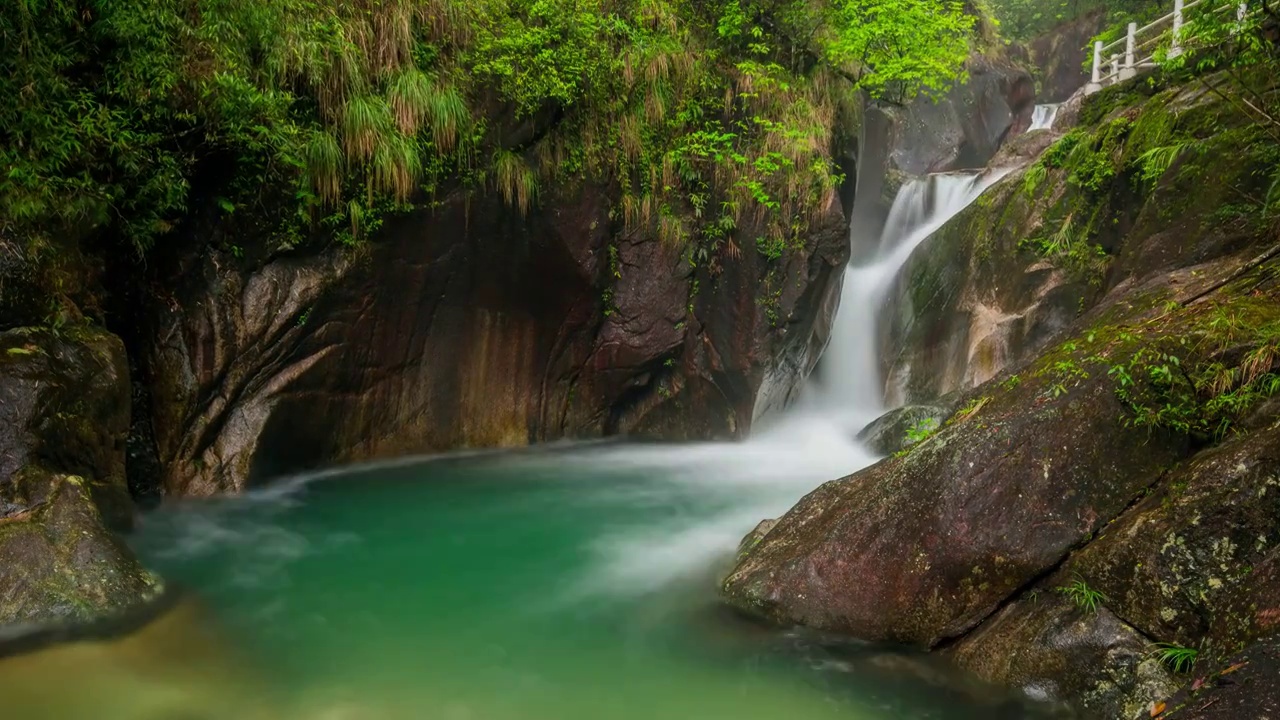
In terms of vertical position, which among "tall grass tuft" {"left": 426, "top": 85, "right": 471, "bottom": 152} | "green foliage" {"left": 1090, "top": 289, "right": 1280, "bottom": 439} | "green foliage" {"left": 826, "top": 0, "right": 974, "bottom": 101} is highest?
"green foliage" {"left": 826, "top": 0, "right": 974, "bottom": 101}

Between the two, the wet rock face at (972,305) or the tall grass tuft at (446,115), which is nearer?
the tall grass tuft at (446,115)

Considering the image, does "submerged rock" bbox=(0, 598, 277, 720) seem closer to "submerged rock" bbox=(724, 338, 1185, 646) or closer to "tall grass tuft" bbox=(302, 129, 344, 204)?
"submerged rock" bbox=(724, 338, 1185, 646)

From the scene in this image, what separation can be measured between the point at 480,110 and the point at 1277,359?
733cm

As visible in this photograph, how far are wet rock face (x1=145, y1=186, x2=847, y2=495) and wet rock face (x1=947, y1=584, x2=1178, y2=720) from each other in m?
6.32

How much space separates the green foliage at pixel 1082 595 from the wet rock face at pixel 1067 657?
0.03 meters

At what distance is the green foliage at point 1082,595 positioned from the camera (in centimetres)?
389

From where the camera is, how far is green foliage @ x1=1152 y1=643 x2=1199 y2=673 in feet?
11.3

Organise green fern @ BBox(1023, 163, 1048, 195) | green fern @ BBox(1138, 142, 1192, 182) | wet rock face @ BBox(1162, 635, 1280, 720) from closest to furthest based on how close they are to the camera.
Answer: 1. wet rock face @ BBox(1162, 635, 1280, 720)
2. green fern @ BBox(1138, 142, 1192, 182)
3. green fern @ BBox(1023, 163, 1048, 195)

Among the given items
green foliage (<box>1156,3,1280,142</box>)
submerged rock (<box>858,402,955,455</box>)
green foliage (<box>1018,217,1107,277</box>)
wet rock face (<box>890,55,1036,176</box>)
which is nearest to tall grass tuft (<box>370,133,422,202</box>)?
submerged rock (<box>858,402,955,455</box>)

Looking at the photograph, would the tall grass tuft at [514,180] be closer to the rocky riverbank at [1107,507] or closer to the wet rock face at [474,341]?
the wet rock face at [474,341]

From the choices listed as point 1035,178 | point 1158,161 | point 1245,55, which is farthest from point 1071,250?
point 1245,55

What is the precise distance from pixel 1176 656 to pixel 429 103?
24.7 feet

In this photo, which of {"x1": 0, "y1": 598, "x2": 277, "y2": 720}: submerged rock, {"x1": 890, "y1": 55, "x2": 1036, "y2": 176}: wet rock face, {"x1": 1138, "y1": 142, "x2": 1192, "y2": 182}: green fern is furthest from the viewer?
{"x1": 890, "y1": 55, "x2": 1036, "y2": 176}: wet rock face

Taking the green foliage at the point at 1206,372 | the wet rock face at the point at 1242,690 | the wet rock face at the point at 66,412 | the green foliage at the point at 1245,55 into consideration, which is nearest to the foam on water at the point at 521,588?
the wet rock face at the point at 66,412
